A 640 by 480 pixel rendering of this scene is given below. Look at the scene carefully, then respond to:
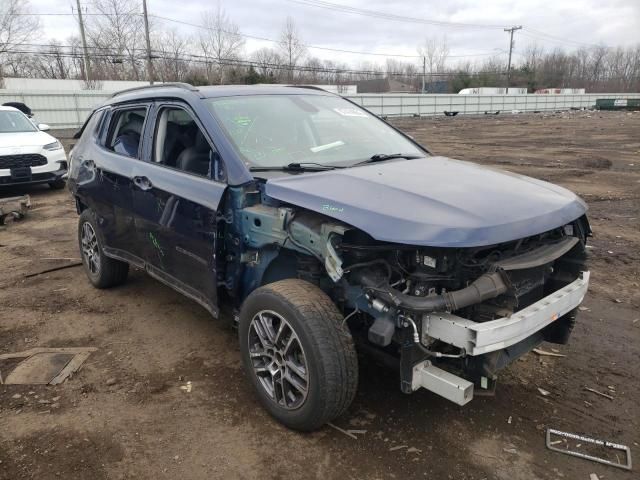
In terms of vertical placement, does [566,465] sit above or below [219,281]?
below

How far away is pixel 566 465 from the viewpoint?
8.86ft

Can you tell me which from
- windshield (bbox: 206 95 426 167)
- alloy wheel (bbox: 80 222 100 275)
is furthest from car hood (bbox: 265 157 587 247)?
alloy wheel (bbox: 80 222 100 275)

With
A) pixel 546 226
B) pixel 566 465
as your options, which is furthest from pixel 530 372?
pixel 546 226

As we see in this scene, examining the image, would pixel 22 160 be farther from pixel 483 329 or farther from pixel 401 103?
pixel 401 103

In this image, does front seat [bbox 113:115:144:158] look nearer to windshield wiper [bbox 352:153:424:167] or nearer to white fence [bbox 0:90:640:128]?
windshield wiper [bbox 352:153:424:167]

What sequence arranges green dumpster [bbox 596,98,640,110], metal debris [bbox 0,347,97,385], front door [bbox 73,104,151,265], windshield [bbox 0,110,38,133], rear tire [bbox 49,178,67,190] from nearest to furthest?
metal debris [bbox 0,347,97,385], front door [bbox 73,104,151,265], windshield [bbox 0,110,38,133], rear tire [bbox 49,178,67,190], green dumpster [bbox 596,98,640,110]

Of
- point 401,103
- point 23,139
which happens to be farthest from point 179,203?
point 401,103

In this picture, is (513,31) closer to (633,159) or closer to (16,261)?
(633,159)

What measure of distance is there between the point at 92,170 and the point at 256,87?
1889mm

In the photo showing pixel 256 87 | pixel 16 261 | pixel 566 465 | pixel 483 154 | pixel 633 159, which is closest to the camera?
pixel 566 465

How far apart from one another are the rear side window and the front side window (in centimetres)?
29

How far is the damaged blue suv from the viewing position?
2537 millimetres

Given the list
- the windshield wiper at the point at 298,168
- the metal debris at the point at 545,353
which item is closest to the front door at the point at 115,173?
the windshield wiper at the point at 298,168

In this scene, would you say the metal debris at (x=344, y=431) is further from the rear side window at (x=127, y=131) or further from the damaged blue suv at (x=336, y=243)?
the rear side window at (x=127, y=131)
